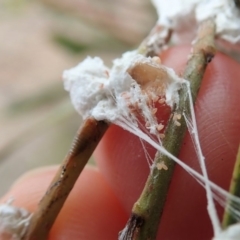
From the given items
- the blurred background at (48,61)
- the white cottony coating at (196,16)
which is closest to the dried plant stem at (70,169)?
the white cottony coating at (196,16)

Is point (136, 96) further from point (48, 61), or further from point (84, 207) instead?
point (48, 61)

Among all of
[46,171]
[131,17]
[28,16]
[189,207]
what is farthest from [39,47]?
[189,207]

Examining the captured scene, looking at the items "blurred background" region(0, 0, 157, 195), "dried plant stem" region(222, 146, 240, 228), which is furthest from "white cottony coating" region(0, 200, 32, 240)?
"blurred background" region(0, 0, 157, 195)

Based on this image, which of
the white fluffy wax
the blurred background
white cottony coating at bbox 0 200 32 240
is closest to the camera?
the white fluffy wax

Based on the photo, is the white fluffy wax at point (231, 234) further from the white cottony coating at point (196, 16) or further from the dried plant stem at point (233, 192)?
the white cottony coating at point (196, 16)

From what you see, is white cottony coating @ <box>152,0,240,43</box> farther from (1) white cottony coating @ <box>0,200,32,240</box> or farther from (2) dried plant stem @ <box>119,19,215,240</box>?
(1) white cottony coating @ <box>0,200,32,240</box>

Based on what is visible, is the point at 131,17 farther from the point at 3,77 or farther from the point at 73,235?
the point at 73,235

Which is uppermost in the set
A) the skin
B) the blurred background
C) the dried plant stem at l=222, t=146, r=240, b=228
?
the blurred background
